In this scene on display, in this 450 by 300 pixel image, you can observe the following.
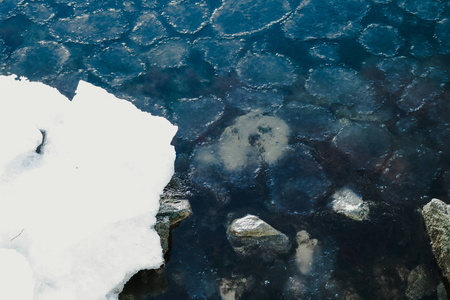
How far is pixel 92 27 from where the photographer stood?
151 inches

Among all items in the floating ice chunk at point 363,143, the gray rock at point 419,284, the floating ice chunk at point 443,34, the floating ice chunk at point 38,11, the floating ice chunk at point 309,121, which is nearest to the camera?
the gray rock at point 419,284

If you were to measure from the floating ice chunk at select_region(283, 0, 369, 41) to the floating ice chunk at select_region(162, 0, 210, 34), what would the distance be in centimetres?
78

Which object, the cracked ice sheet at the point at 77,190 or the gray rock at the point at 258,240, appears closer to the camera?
the cracked ice sheet at the point at 77,190

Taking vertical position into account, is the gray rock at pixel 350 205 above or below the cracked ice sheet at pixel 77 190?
below

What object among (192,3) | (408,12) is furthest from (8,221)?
(408,12)

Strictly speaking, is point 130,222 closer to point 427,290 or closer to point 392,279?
point 392,279

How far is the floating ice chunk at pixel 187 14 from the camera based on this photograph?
12.4ft

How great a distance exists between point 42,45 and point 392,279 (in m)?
3.34

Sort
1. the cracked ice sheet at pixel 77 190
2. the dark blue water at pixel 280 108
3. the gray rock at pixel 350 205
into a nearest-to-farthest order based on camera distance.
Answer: the cracked ice sheet at pixel 77 190 < the dark blue water at pixel 280 108 < the gray rock at pixel 350 205

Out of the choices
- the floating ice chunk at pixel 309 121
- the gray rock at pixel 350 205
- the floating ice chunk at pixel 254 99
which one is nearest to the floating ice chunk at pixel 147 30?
the floating ice chunk at pixel 254 99

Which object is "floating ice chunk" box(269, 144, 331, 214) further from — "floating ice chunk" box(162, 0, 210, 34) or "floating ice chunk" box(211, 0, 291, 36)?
"floating ice chunk" box(162, 0, 210, 34)

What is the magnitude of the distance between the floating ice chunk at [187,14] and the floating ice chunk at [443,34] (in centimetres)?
204

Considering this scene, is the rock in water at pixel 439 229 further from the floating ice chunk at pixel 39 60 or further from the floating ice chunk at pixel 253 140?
the floating ice chunk at pixel 39 60

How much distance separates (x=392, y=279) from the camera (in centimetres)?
227
